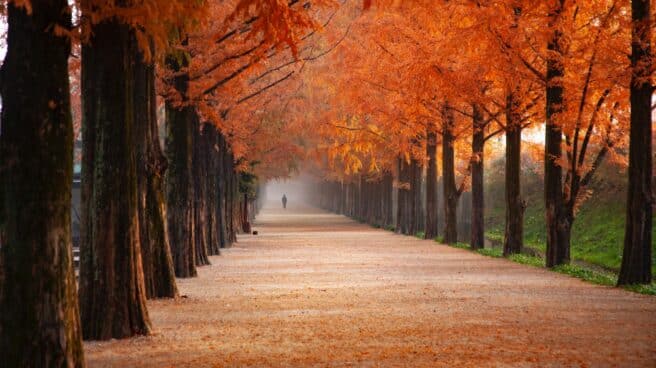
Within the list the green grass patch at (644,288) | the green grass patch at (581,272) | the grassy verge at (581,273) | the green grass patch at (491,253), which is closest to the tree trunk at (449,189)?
the green grass patch at (581,272)

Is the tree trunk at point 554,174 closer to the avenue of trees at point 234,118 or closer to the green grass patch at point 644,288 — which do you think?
the avenue of trees at point 234,118

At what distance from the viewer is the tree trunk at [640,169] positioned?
1816cm

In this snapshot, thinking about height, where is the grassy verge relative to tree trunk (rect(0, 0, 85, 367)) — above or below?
below

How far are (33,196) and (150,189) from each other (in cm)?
822

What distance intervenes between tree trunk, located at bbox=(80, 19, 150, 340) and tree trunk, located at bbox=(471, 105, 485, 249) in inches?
832

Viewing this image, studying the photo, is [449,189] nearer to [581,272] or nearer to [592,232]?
[592,232]

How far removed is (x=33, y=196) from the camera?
27.0 ft

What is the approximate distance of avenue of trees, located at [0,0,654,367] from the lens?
8352 mm

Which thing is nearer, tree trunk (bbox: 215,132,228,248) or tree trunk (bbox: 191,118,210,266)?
tree trunk (bbox: 191,118,210,266)

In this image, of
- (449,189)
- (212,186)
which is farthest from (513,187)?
(212,186)

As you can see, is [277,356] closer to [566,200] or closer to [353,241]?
[566,200]

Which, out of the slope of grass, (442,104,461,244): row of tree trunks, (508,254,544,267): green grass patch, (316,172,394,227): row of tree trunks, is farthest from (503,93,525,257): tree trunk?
(316,172,394,227): row of tree trunks

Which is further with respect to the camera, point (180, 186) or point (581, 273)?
point (180, 186)

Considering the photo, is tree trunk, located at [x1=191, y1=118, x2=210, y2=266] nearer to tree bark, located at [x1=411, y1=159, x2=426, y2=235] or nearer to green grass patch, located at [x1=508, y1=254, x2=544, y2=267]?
green grass patch, located at [x1=508, y1=254, x2=544, y2=267]
